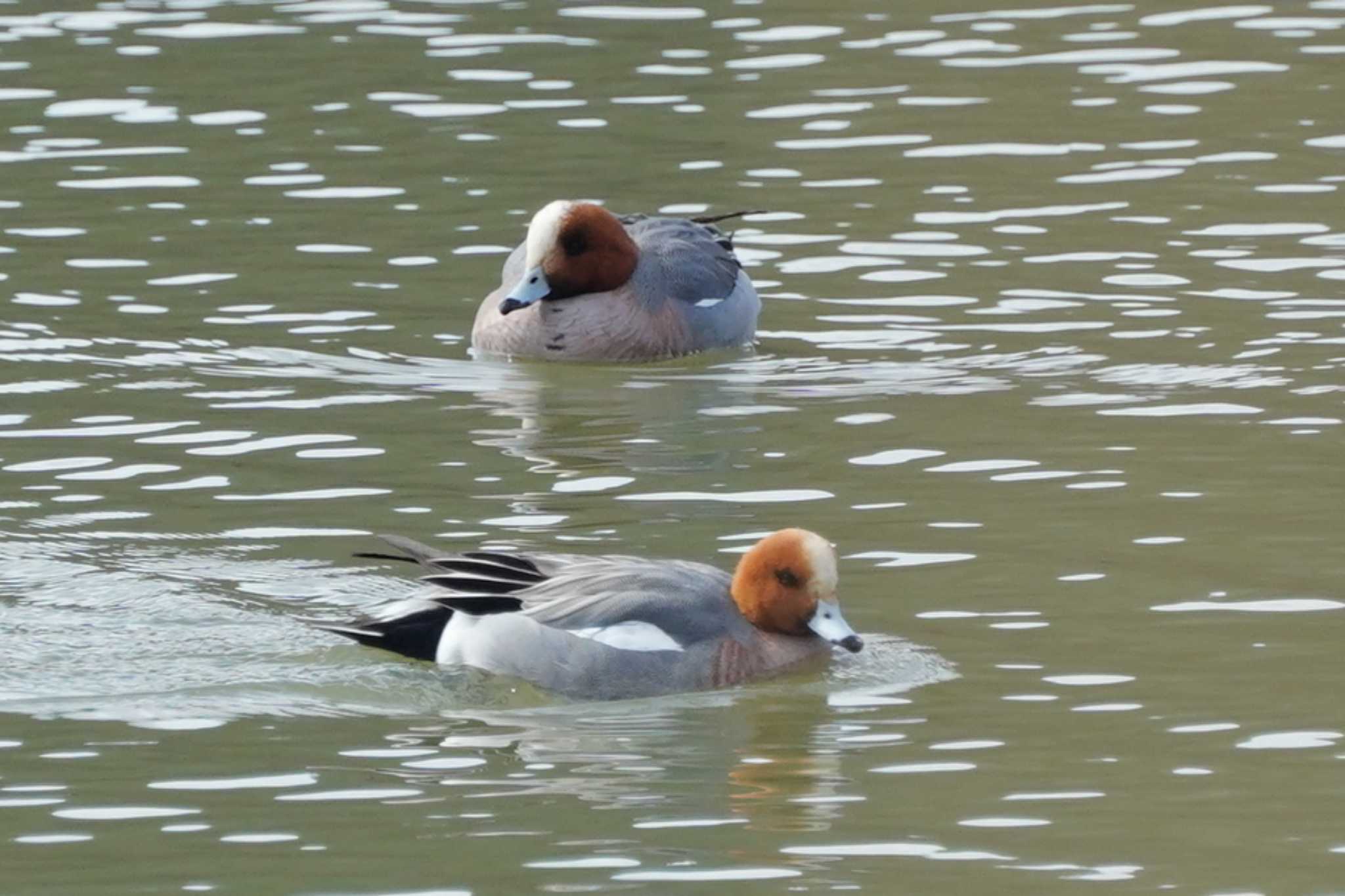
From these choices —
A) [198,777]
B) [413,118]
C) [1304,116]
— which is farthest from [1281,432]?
[413,118]

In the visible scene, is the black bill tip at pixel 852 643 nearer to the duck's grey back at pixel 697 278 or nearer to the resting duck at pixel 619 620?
the resting duck at pixel 619 620

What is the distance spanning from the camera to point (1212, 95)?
65.7 feet

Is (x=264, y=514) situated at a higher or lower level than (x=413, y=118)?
lower

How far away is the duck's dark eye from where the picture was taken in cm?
1525

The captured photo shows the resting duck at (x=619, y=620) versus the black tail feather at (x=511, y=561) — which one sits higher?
the black tail feather at (x=511, y=561)

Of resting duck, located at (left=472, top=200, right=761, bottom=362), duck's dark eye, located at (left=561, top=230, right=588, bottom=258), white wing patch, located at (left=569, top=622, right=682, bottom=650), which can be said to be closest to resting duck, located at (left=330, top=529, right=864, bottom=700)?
white wing patch, located at (left=569, top=622, right=682, bottom=650)

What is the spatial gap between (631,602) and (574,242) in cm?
598

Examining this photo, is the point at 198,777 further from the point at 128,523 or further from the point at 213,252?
the point at 213,252

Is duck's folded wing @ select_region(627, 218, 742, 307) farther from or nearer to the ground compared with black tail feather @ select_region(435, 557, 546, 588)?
farther from the ground

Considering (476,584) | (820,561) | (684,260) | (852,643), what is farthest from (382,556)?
(684,260)

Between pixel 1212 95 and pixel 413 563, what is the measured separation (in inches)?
422

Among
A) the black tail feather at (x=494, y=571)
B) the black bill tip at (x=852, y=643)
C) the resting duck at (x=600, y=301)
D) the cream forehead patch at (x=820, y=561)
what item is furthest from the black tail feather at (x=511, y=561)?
the resting duck at (x=600, y=301)

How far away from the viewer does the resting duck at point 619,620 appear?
9.53 metres

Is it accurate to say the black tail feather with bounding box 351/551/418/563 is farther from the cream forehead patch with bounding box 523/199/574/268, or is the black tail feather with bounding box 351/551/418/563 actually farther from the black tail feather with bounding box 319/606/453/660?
the cream forehead patch with bounding box 523/199/574/268
